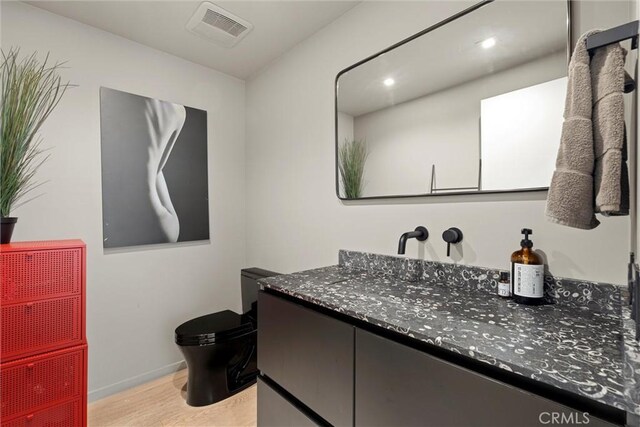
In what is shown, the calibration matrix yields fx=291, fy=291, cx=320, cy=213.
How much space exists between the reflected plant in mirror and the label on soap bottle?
0.87m

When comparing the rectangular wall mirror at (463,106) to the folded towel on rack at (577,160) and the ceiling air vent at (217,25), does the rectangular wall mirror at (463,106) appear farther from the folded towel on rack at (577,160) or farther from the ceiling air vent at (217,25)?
the ceiling air vent at (217,25)

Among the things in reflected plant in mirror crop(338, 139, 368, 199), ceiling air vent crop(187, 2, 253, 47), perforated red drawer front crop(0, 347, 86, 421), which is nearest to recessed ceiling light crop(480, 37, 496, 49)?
reflected plant in mirror crop(338, 139, 368, 199)

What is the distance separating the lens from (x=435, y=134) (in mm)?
1344

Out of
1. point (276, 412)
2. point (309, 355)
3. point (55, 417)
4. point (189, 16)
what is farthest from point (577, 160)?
point (55, 417)

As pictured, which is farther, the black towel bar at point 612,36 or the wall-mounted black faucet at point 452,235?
the wall-mounted black faucet at point 452,235

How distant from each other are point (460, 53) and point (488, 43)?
11 cm

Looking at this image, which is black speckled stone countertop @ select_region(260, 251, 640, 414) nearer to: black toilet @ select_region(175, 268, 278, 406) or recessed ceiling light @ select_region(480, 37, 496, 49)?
black toilet @ select_region(175, 268, 278, 406)

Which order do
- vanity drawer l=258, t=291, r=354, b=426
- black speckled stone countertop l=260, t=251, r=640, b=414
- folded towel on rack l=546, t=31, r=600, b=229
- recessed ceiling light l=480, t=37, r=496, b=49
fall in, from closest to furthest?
black speckled stone countertop l=260, t=251, r=640, b=414
folded towel on rack l=546, t=31, r=600, b=229
vanity drawer l=258, t=291, r=354, b=426
recessed ceiling light l=480, t=37, r=496, b=49

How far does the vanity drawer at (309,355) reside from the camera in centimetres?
95

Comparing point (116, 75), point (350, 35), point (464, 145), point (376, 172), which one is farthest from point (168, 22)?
point (464, 145)

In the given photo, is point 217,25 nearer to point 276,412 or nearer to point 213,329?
point 213,329

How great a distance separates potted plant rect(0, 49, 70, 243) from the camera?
1393 millimetres

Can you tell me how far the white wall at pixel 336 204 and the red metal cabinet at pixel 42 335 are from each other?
122 centimetres

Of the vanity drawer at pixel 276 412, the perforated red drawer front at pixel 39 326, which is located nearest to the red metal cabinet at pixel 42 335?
the perforated red drawer front at pixel 39 326
